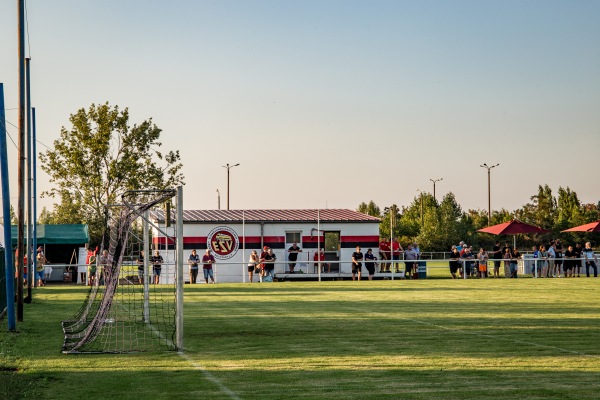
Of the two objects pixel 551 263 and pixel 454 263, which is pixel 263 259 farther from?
pixel 551 263

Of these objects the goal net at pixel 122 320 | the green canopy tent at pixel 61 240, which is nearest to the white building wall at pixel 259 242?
the green canopy tent at pixel 61 240

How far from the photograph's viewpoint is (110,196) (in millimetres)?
50844

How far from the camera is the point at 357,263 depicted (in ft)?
130

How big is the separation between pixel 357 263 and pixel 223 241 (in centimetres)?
618

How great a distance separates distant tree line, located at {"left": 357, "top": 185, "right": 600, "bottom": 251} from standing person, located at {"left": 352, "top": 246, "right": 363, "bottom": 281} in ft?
77.2

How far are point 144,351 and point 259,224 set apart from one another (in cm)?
2721

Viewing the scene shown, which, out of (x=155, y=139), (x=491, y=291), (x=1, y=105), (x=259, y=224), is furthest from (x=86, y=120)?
(x=1, y=105)

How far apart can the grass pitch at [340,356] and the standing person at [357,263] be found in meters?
15.2

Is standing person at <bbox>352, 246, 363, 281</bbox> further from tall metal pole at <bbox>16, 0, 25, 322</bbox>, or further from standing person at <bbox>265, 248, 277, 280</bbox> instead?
tall metal pole at <bbox>16, 0, 25, 322</bbox>

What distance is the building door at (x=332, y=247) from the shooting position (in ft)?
137

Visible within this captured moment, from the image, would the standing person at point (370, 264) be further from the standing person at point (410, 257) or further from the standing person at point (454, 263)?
the standing person at point (454, 263)

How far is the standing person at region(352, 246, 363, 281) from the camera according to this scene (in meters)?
39.5

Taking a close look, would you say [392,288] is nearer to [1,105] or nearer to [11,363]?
[1,105]

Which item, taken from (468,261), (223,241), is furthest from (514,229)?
(223,241)
